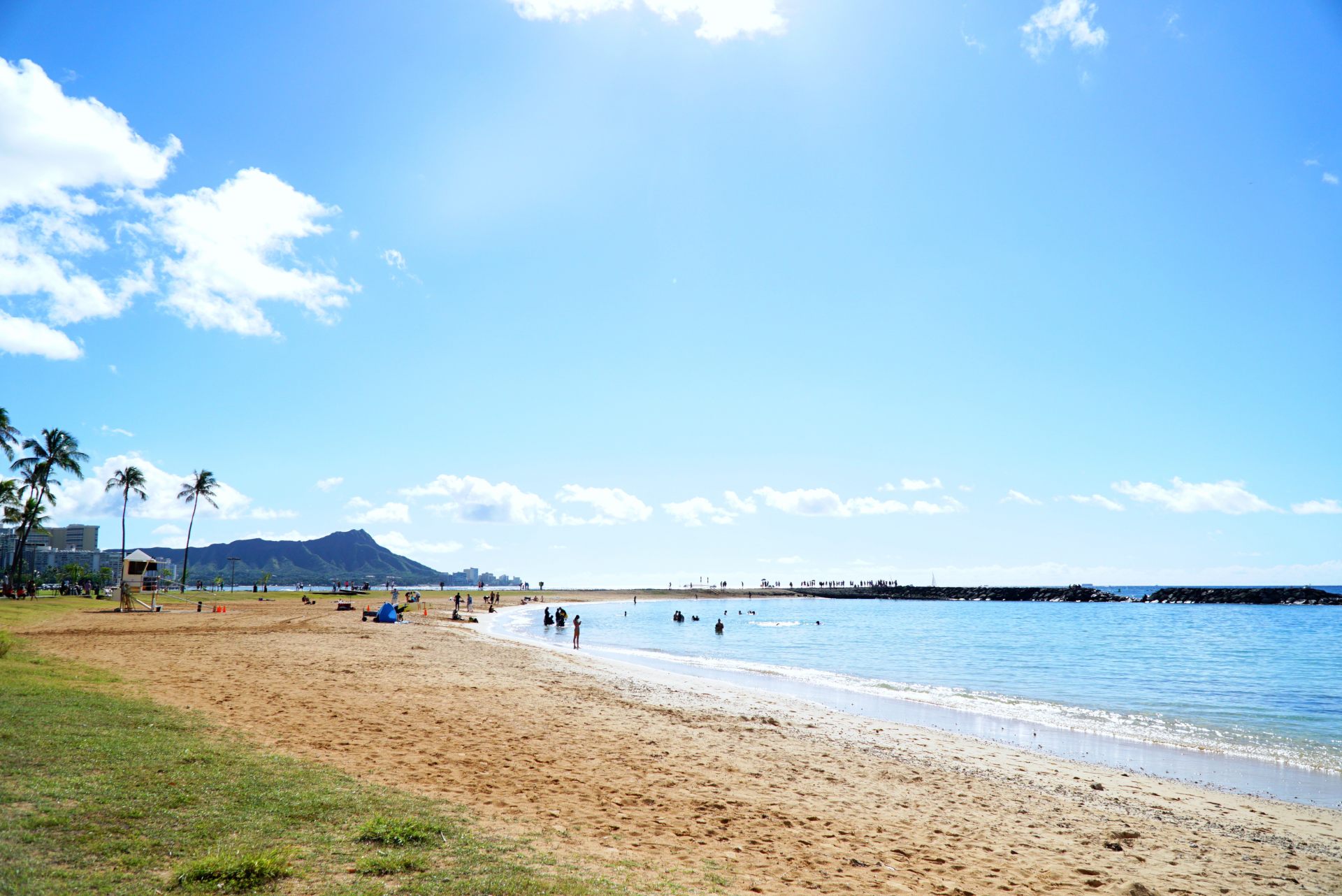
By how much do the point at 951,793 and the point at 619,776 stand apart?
5.68m

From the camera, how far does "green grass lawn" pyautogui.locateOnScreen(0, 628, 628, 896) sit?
5992 millimetres

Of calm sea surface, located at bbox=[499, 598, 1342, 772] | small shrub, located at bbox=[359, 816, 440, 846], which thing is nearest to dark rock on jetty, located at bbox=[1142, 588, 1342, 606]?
calm sea surface, located at bbox=[499, 598, 1342, 772]

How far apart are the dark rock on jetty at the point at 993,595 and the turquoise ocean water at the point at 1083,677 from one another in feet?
281

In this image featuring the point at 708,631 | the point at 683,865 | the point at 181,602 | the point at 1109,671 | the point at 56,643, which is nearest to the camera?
the point at 683,865

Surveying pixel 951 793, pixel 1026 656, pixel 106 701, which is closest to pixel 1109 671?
pixel 1026 656

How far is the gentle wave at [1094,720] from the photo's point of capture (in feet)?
57.5

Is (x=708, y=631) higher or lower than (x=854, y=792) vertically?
lower

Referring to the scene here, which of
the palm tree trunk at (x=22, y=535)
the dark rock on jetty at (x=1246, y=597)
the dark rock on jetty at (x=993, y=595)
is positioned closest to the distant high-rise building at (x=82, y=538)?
the palm tree trunk at (x=22, y=535)

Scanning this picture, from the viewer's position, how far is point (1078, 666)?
3678 cm

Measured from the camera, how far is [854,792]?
1186 cm

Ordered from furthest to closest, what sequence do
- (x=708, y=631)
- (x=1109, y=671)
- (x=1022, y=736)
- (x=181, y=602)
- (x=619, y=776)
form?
(x=708, y=631)
(x=181, y=602)
(x=1109, y=671)
(x=1022, y=736)
(x=619, y=776)

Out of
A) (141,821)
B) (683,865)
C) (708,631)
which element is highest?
(141,821)

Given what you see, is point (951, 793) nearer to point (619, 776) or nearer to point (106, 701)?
point (619, 776)

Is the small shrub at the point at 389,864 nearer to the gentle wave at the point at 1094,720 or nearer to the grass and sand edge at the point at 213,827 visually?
the grass and sand edge at the point at 213,827
